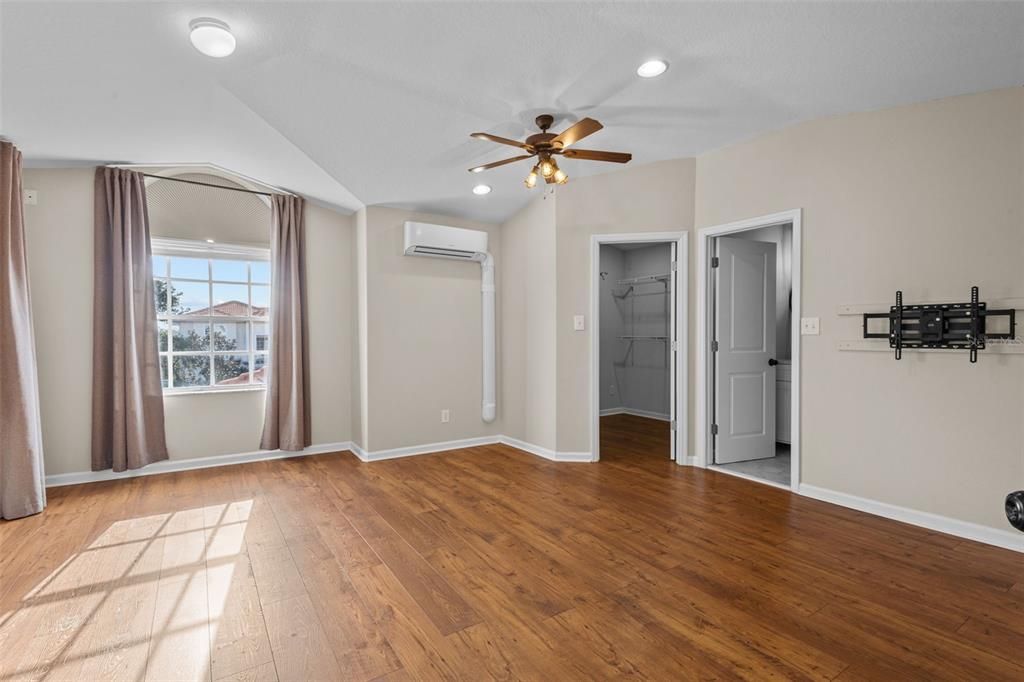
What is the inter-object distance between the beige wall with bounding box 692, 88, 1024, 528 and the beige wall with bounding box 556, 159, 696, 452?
87 cm

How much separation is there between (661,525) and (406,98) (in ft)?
10.1

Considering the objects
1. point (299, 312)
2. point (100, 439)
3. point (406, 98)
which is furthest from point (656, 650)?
point (100, 439)

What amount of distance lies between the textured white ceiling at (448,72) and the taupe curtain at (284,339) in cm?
94

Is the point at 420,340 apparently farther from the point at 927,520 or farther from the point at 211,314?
the point at 927,520

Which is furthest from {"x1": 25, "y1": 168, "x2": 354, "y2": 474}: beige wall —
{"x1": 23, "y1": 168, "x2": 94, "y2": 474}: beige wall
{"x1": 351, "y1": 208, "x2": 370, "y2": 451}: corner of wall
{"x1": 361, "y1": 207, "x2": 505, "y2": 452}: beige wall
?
{"x1": 361, "y1": 207, "x2": 505, "y2": 452}: beige wall

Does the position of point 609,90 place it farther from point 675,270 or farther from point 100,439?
point 100,439

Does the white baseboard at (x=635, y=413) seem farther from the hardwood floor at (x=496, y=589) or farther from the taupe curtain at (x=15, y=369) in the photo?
the taupe curtain at (x=15, y=369)

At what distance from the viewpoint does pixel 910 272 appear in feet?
10.2

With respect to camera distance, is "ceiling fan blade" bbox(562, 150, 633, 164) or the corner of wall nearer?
"ceiling fan blade" bbox(562, 150, 633, 164)

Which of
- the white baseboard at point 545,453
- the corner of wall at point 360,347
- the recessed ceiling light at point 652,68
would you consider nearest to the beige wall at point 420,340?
the corner of wall at point 360,347

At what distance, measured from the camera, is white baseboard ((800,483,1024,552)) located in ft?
8.93

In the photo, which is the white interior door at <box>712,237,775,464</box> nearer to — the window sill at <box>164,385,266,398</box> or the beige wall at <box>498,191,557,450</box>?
the beige wall at <box>498,191,557,450</box>

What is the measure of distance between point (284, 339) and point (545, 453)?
9.14 ft

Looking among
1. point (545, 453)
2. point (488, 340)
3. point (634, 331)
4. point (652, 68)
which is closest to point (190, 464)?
point (488, 340)
